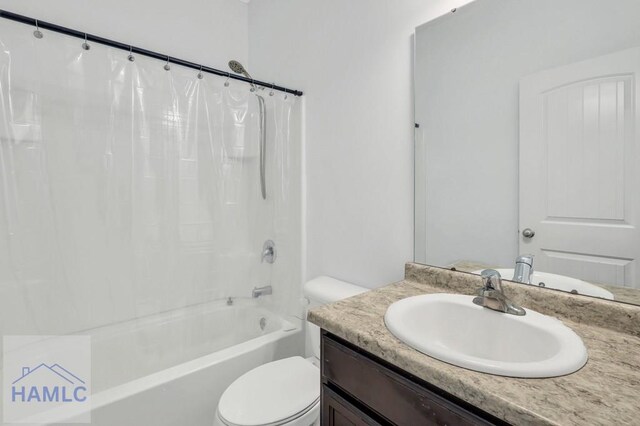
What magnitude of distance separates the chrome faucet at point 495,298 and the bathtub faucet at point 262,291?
4.29 ft

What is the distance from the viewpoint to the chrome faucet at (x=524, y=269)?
935 millimetres

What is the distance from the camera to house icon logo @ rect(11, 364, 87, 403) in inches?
48.9

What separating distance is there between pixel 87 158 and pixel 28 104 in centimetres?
29

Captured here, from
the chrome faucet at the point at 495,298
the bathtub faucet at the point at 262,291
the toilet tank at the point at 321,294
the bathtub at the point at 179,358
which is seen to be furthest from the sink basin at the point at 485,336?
the bathtub faucet at the point at 262,291

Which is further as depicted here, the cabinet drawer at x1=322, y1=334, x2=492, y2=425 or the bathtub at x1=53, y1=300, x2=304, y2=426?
the bathtub at x1=53, y1=300, x2=304, y2=426

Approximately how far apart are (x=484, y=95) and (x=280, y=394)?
1.38m

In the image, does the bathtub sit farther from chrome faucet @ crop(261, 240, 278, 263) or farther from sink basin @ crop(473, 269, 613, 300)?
sink basin @ crop(473, 269, 613, 300)

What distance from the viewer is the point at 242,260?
1.82 m

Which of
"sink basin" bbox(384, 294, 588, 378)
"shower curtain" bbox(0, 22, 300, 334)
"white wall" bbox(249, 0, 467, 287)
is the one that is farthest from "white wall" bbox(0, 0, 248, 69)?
"sink basin" bbox(384, 294, 588, 378)

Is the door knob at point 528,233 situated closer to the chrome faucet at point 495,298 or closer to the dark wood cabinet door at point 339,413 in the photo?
the chrome faucet at point 495,298

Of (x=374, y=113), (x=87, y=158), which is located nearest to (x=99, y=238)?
(x=87, y=158)

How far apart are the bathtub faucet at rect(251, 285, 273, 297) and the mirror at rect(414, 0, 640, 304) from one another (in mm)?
1069

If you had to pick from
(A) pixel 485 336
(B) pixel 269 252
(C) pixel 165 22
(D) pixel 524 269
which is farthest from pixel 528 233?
(C) pixel 165 22

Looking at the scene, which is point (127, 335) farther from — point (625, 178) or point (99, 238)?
point (625, 178)
